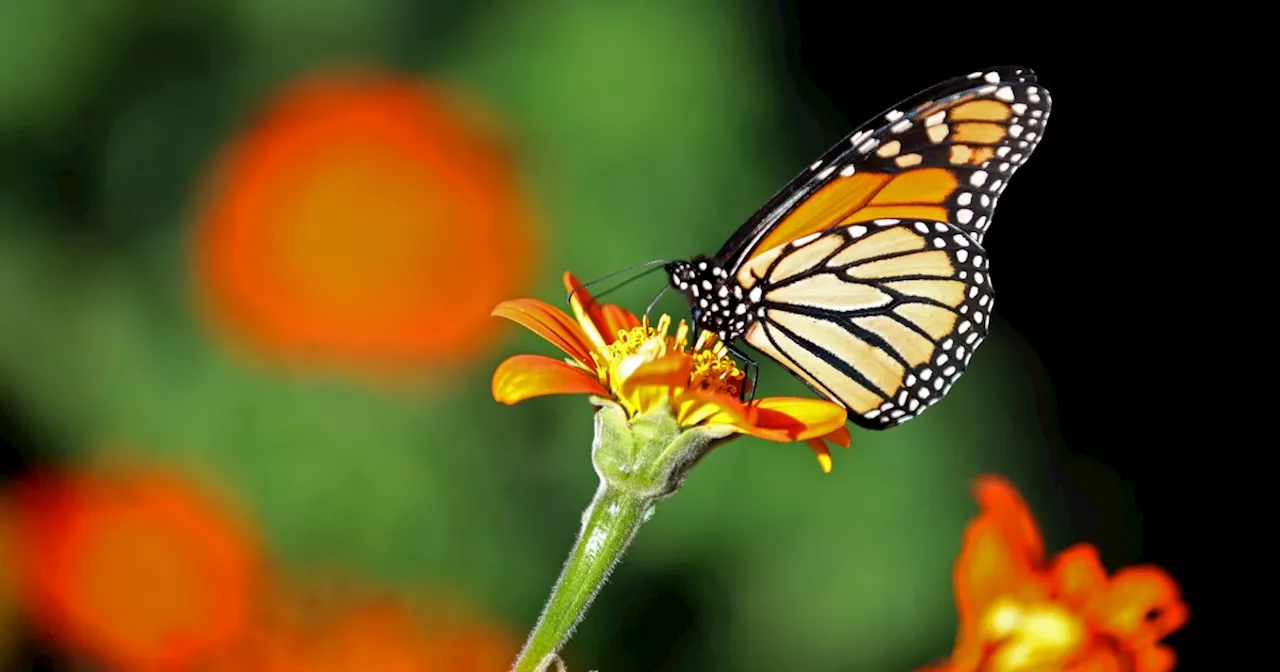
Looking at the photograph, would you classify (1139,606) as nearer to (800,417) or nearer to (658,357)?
(800,417)

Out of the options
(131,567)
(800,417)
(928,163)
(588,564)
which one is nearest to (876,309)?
(928,163)

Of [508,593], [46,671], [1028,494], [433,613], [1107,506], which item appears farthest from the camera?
[1107,506]

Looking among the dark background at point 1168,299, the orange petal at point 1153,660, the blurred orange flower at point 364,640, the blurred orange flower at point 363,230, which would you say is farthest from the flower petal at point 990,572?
the dark background at point 1168,299

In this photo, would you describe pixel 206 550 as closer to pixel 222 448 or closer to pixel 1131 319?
pixel 222 448

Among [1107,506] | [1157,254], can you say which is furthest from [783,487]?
[1157,254]

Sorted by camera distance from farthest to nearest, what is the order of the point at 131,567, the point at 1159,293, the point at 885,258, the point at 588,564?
the point at 1159,293 → the point at 131,567 → the point at 885,258 → the point at 588,564

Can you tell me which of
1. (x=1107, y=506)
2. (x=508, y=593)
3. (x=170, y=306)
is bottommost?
(x=1107, y=506)
